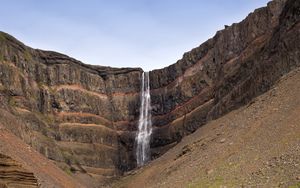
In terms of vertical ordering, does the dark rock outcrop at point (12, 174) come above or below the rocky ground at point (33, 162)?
below

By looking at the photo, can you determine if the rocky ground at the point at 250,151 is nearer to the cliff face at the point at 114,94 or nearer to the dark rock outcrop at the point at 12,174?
the cliff face at the point at 114,94

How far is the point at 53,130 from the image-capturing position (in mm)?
97312

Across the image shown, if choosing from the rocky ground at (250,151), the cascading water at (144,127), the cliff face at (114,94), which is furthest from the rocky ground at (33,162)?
the cascading water at (144,127)

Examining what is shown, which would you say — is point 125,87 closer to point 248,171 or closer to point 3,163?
point 248,171

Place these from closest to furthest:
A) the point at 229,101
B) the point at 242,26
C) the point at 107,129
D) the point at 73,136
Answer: the point at 229,101 → the point at 242,26 → the point at 73,136 → the point at 107,129

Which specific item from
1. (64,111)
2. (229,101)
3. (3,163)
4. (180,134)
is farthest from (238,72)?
(3,163)

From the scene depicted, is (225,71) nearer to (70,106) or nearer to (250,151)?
(70,106)

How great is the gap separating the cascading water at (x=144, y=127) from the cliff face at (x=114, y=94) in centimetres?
124

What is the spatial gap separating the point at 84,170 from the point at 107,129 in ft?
53.1

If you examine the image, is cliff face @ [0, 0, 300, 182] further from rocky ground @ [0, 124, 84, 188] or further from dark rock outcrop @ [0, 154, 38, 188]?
dark rock outcrop @ [0, 154, 38, 188]

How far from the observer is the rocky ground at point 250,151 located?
38.0 metres

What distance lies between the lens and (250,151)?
4456 centimetres

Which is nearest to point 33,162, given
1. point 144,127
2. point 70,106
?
point 70,106

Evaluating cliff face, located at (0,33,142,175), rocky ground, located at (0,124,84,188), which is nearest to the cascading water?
cliff face, located at (0,33,142,175)
